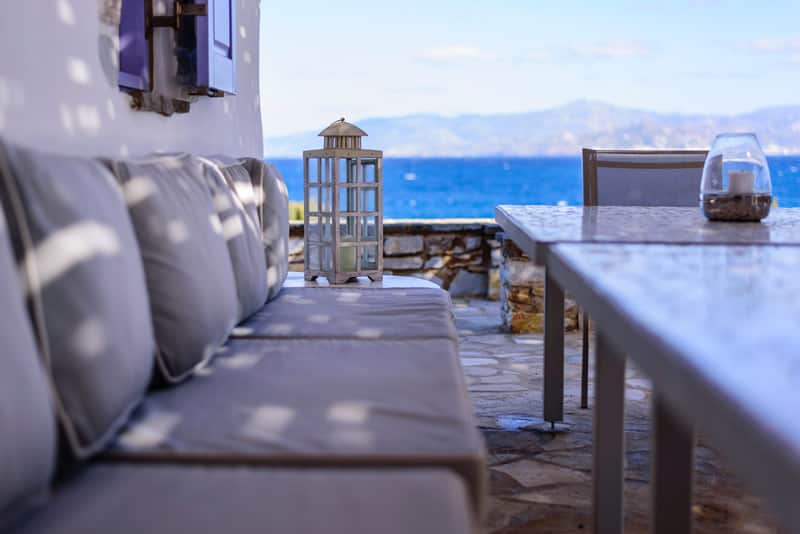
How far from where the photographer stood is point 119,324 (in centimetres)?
126

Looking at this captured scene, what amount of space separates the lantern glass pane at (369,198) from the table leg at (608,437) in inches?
75.5

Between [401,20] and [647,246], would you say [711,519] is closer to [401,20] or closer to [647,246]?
[647,246]

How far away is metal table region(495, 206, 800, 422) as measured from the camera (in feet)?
5.68

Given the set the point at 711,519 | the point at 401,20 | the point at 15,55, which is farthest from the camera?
the point at 401,20

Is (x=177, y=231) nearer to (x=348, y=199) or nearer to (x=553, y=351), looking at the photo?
(x=553, y=351)

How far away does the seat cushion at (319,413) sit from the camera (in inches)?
46.7

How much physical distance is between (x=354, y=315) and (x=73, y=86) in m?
0.91

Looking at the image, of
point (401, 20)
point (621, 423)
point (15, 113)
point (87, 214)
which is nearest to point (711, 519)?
point (621, 423)

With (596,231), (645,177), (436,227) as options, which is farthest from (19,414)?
(436,227)

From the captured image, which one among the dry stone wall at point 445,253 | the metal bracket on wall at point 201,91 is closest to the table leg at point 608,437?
the metal bracket on wall at point 201,91

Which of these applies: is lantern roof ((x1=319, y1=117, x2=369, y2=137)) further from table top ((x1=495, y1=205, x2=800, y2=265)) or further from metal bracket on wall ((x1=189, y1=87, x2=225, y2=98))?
table top ((x1=495, y1=205, x2=800, y2=265))

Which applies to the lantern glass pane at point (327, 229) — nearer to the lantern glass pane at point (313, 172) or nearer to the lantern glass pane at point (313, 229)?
the lantern glass pane at point (313, 229)

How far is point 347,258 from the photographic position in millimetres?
3184

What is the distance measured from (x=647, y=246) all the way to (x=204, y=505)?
3.32 ft
